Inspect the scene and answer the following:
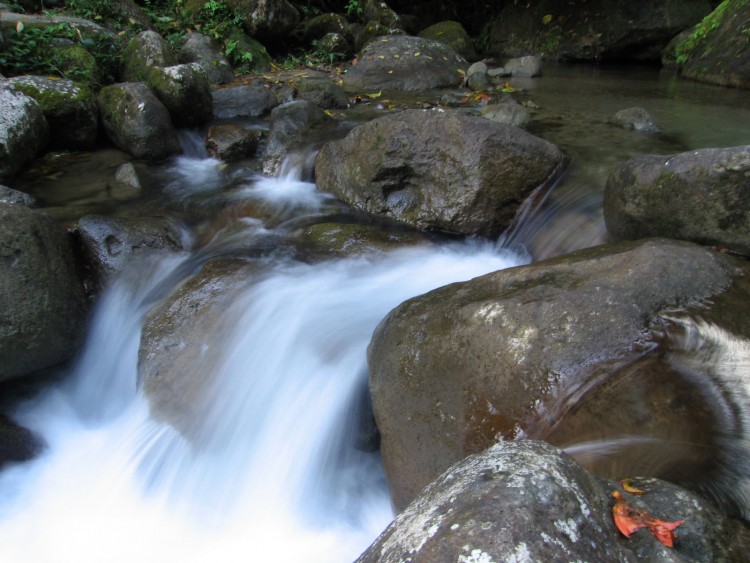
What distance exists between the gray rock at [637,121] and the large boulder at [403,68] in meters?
4.18

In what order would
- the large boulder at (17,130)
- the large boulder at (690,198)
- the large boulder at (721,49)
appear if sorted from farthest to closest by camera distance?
the large boulder at (721,49) < the large boulder at (17,130) < the large boulder at (690,198)

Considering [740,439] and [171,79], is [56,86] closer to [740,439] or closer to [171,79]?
[171,79]

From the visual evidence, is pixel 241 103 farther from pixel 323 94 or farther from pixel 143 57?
pixel 143 57

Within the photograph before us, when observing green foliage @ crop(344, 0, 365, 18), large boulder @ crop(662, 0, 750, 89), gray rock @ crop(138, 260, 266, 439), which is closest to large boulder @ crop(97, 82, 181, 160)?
gray rock @ crop(138, 260, 266, 439)

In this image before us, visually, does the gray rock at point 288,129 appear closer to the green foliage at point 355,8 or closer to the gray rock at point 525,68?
the gray rock at point 525,68

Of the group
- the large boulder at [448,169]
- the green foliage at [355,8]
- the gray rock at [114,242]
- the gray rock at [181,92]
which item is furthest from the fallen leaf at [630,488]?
the green foliage at [355,8]

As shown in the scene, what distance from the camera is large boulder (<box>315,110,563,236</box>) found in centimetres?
486

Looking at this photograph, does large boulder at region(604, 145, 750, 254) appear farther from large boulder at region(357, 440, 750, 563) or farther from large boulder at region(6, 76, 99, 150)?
large boulder at region(6, 76, 99, 150)

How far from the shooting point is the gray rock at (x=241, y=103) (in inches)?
335

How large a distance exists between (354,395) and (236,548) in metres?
1.11

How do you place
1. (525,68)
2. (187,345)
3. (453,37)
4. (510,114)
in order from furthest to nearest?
1. (453,37)
2. (525,68)
3. (510,114)
4. (187,345)

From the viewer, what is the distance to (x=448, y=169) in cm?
495

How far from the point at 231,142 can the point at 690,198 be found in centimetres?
539

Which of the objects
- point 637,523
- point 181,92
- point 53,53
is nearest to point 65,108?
point 181,92
